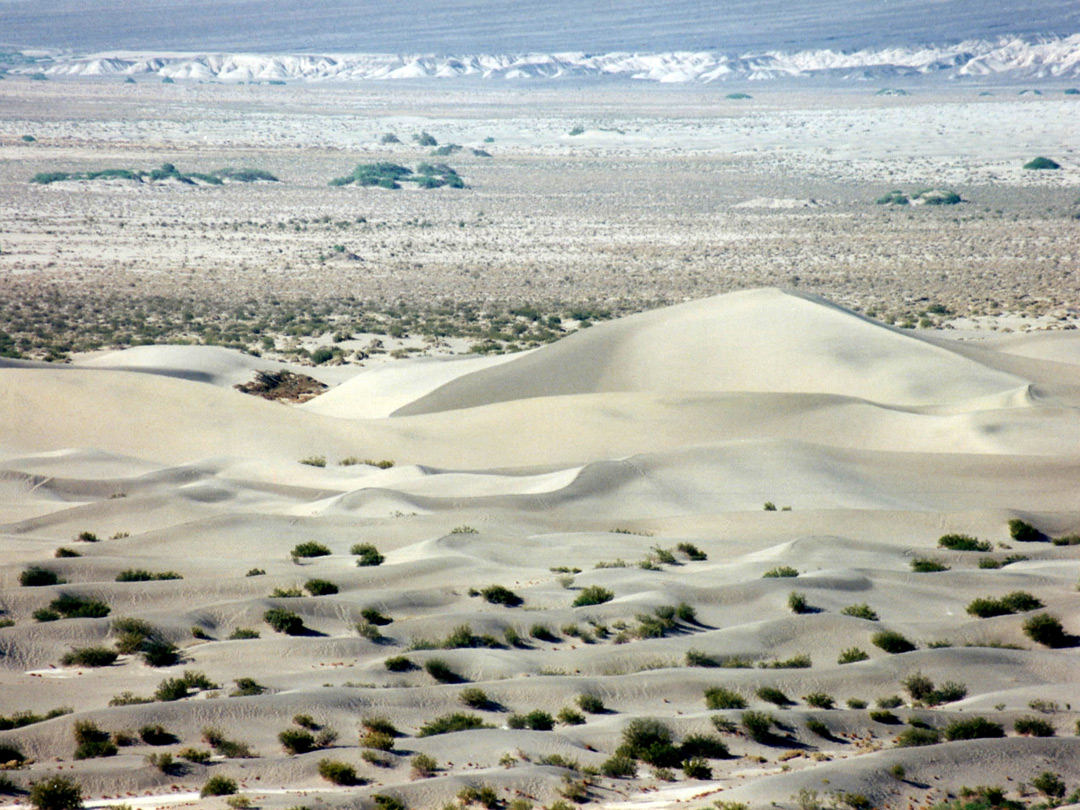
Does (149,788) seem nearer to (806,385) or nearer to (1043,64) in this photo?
(806,385)

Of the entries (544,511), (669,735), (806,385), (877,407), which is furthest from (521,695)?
(806,385)

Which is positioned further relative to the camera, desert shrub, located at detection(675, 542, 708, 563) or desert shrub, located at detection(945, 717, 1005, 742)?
desert shrub, located at detection(675, 542, 708, 563)

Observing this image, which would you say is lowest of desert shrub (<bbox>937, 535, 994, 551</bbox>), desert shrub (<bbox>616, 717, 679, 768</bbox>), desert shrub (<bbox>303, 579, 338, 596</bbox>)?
desert shrub (<bbox>937, 535, 994, 551</bbox>)

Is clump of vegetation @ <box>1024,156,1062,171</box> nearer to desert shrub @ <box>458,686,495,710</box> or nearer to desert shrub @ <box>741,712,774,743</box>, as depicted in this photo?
desert shrub @ <box>741,712,774,743</box>

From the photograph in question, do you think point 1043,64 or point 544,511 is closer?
point 544,511

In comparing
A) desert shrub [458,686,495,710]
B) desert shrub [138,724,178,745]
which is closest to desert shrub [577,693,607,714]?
desert shrub [458,686,495,710]

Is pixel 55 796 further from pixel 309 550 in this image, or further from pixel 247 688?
pixel 309 550

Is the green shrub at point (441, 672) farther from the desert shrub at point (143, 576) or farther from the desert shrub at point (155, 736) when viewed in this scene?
the desert shrub at point (143, 576)
